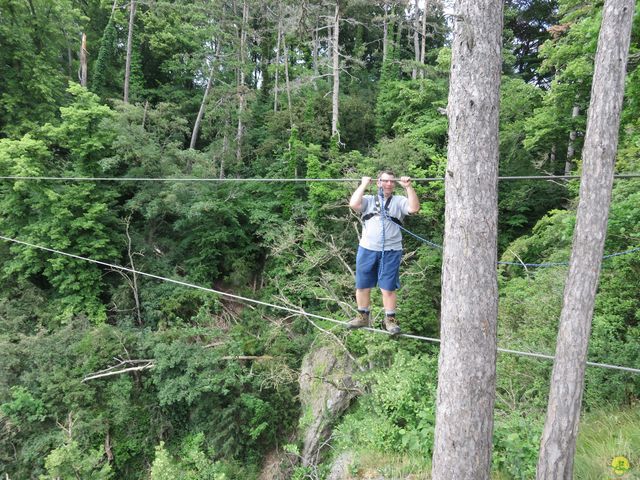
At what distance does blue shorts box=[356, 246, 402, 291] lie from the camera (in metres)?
3.96

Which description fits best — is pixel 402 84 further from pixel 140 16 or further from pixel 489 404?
pixel 489 404

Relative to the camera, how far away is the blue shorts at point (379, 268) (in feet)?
13.0

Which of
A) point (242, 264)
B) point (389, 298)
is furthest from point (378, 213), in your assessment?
point (242, 264)

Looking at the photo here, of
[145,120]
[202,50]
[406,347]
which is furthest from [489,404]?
[202,50]

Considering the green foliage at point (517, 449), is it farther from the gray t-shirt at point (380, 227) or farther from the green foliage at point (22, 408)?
the green foliage at point (22, 408)

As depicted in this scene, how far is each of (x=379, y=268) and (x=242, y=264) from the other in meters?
10.6

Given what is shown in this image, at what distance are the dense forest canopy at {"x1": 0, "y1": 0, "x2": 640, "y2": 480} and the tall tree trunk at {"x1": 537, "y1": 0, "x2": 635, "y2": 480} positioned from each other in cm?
93

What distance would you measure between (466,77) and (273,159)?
14907 millimetres

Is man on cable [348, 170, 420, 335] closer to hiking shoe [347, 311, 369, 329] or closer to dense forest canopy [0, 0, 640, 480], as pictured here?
hiking shoe [347, 311, 369, 329]

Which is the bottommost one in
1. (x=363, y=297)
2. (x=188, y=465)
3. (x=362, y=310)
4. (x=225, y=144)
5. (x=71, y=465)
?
(x=188, y=465)

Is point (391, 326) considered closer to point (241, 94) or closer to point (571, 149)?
point (571, 149)

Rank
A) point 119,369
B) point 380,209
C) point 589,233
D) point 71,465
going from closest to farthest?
point 589,233 → point 380,209 → point 71,465 → point 119,369

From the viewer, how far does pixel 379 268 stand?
4.02 metres

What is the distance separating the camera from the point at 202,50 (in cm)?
1612
